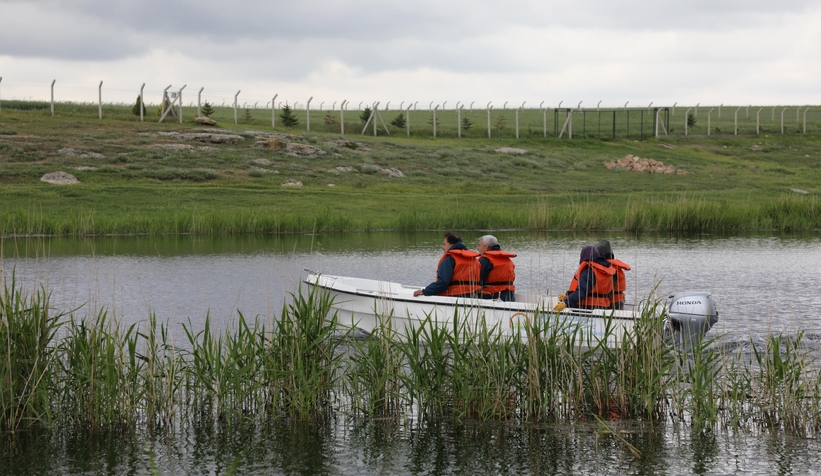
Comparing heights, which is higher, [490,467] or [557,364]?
[557,364]

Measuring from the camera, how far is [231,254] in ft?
78.2

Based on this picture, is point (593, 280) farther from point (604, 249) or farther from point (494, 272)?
point (494, 272)

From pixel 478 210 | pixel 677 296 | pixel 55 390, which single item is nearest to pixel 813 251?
pixel 478 210

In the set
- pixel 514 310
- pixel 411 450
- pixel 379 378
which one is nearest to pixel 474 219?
pixel 514 310

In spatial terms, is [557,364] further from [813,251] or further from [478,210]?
[478,210]

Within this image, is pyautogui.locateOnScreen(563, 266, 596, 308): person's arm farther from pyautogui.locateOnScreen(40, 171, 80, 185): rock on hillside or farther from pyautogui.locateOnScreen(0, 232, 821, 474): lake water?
pyautogui.locateOnScreen(40, 171, 80, 185): rock on hillside

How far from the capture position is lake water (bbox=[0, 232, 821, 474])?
765 cm

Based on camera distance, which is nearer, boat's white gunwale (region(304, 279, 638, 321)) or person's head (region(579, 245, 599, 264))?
boat's white gunwale (region(304, 279, 638, 321))

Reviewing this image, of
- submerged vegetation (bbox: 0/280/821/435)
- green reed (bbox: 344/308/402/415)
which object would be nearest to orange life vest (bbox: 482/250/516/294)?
submerged vegetation (bbox: 0/280/821/435)

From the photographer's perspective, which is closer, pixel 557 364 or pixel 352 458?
pixel 352 458

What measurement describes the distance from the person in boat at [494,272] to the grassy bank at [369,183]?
1607 cm

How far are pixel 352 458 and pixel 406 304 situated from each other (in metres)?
4.59

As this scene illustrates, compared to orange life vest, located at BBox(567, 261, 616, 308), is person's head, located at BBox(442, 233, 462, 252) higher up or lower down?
higher up

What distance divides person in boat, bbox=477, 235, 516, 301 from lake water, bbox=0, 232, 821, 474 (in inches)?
18.9
